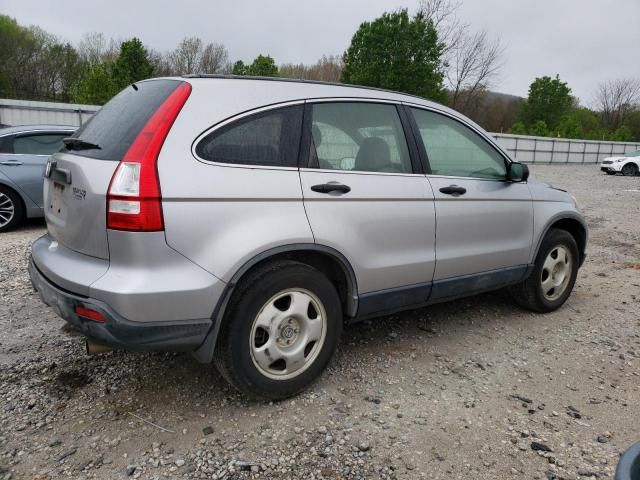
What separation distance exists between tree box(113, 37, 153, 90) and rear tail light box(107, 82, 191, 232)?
88.9ft

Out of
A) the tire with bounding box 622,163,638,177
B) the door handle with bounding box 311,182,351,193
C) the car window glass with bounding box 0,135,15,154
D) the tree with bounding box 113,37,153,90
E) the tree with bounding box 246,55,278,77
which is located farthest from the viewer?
the tree with bounding box 246,55,278,77

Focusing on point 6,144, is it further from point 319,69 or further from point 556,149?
point 319,69

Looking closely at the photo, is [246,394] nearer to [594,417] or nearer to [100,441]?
[100,441]

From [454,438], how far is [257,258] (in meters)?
1.37

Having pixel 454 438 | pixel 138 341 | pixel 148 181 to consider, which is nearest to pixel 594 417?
pixel 454 438

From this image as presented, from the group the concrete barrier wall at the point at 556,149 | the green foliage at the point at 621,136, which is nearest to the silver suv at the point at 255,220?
the concrete barrier wall at the point at 556,149

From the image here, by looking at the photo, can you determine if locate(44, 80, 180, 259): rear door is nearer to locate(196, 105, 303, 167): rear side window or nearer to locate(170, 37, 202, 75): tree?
locate(196, 105, 303, 167): rear side window

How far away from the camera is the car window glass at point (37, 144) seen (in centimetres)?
729

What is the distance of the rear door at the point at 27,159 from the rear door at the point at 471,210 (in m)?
5.83

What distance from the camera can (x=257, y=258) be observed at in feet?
8.29

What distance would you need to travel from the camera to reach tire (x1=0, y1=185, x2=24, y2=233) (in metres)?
7.09

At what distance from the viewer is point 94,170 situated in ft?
7.89

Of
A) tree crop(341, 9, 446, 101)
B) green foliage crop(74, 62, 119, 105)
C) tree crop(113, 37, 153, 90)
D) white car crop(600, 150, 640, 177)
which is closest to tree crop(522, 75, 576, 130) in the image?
tree crop(341, 9, 446, 101)

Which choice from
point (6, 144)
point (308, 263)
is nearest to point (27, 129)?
point (6, 144)
